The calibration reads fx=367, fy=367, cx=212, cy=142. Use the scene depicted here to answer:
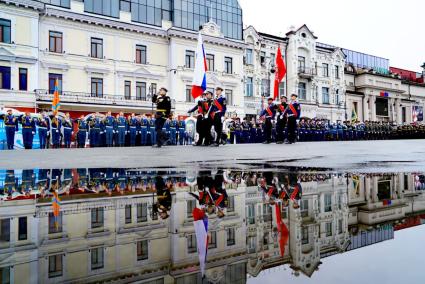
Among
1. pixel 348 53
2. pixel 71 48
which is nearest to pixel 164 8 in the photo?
pixel 71 48

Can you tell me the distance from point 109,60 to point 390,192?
29621 mm

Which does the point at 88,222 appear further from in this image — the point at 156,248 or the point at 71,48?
the point at 71,48

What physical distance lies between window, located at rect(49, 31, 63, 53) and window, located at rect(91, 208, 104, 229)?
2842cm

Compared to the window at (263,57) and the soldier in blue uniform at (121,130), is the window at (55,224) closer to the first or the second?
the soldier in blue uniform at (121,130)

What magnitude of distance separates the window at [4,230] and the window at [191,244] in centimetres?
81

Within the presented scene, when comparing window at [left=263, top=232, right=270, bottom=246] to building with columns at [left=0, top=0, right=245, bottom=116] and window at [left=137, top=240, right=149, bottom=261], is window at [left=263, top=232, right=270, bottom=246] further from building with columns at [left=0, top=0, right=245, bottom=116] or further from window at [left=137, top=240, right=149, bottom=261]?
building with columns at [left=0, top=0, right=245, bottom=116]

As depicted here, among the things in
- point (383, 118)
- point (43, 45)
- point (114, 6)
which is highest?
point (114, 6)

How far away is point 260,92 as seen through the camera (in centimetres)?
3841

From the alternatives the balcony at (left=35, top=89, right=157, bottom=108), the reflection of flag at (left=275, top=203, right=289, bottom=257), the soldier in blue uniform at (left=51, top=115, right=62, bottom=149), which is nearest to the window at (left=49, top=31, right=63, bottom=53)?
the balcony at (left=35, top=89, right=157, bottom=108)

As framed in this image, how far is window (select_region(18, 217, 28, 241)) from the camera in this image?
5.48ft

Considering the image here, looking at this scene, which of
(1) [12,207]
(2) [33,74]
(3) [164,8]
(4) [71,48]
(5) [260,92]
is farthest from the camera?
(5) [260,92]

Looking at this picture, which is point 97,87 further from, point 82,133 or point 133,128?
point 82,133

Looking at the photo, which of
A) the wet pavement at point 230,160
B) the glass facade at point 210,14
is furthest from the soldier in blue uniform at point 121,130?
the glass facade at point 210,14

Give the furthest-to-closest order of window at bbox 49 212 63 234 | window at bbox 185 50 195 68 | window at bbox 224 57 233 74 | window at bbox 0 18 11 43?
1. window at bbox 224 57 233 74
2. window at bbox 185 50 195 68
3. window at bbox 0 18 11 43
4. window at bbox 49 212 63 234
